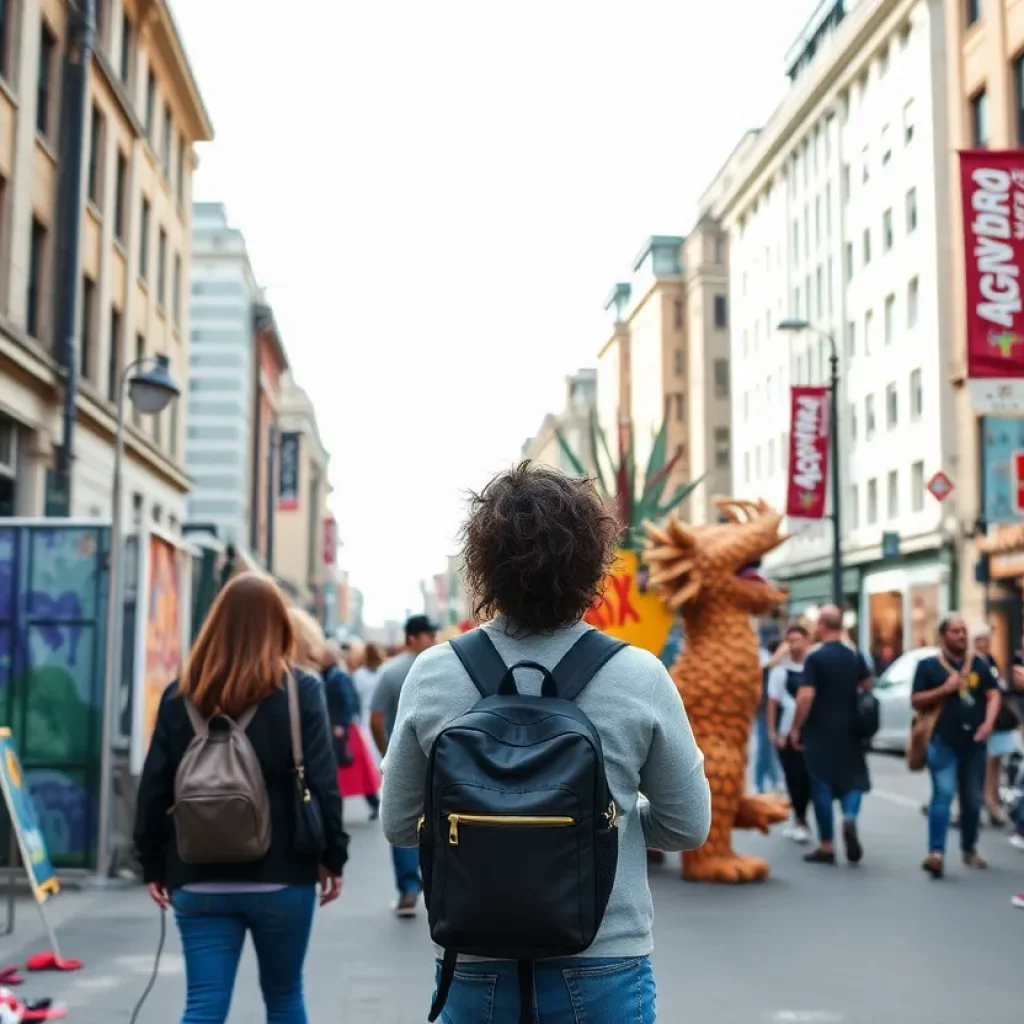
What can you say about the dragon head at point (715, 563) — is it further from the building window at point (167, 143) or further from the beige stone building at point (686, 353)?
the beige stone building at point (686, 353)

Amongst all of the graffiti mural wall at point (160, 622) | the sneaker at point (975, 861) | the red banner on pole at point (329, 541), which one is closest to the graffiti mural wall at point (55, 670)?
the graffiti mural wall at point (160, 622)

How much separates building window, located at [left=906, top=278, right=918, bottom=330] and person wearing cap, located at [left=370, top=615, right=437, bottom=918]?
117ft

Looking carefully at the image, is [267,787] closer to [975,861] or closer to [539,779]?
[539,779]

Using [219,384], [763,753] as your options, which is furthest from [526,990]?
[219,384]

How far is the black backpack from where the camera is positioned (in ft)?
7.69

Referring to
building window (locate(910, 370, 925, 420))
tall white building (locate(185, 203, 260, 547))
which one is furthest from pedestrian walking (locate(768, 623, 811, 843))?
tall white building (locate(185, 203, 260, 547))

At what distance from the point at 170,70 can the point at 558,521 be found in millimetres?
33379

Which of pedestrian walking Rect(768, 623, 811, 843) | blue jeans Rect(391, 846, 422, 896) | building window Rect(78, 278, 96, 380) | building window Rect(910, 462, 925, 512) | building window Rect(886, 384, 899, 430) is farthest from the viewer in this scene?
building window Rect(886, 384, 899, 430)

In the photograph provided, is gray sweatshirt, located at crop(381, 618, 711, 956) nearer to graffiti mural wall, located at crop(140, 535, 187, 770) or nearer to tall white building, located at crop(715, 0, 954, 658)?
graffiti mural wall, located at crop(140, 535, 187, 770)

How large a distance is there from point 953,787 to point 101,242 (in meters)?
20.3

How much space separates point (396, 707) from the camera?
25.1 feet

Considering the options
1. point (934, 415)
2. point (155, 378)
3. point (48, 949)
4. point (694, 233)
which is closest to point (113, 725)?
point (48, 949)

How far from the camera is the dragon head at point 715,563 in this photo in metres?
10.3

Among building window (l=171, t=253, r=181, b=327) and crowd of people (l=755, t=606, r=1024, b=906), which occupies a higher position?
building window (l=171, t=253, r=181, b=327)
